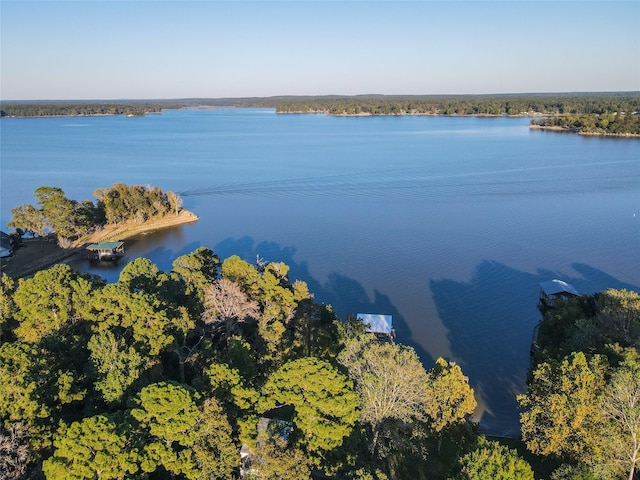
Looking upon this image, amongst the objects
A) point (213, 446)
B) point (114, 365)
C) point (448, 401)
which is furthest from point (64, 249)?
point (448, 401)

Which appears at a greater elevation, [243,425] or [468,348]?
[243,425]

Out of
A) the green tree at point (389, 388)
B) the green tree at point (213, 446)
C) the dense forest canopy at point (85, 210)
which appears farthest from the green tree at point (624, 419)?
the dense forest canopy at point (85, 210)

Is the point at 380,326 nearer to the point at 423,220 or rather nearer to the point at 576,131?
the point at 423,220

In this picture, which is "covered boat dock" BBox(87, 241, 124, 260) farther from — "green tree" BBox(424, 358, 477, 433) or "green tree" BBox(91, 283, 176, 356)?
"green tree" BBox(424, 358, 477, 433)

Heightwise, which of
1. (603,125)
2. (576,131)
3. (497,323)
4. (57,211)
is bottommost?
(497,323)

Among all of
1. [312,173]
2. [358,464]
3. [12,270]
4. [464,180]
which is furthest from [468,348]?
[312,173]

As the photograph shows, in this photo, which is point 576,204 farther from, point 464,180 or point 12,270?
point 12,270
